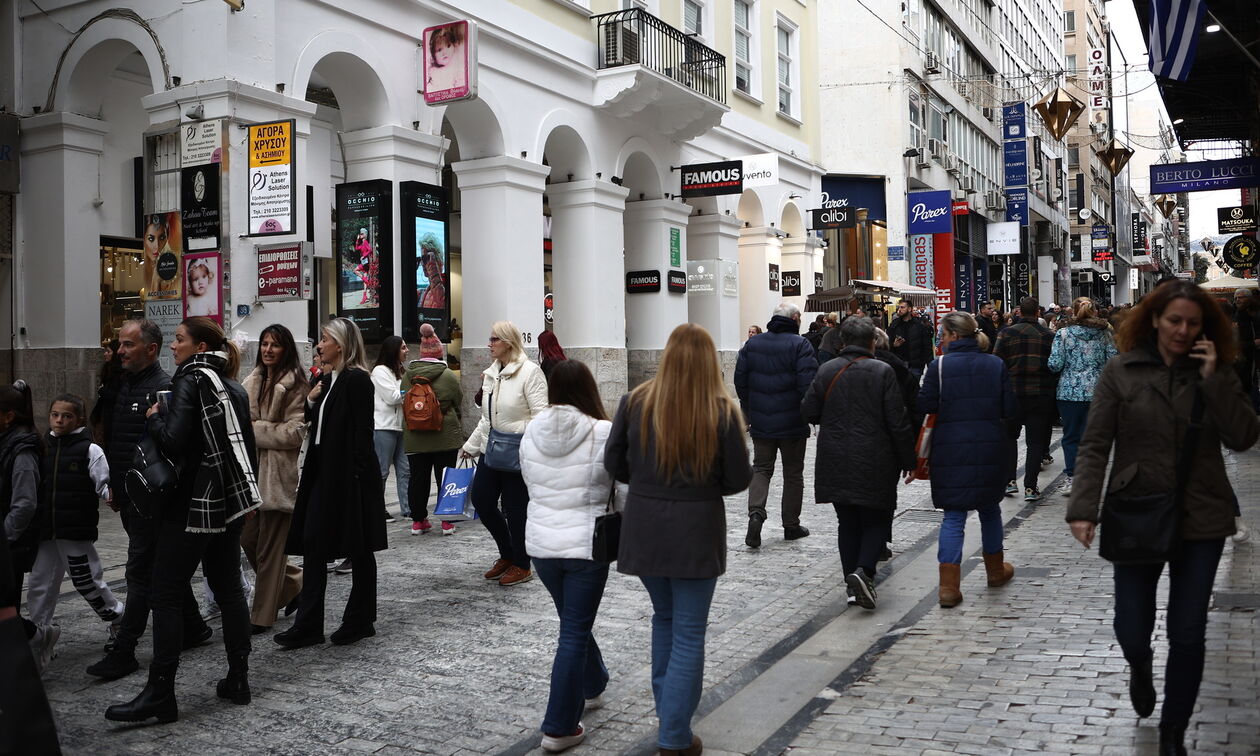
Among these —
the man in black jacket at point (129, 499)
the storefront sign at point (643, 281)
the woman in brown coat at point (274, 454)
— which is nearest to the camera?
the man in black jacket at point (129, 499)

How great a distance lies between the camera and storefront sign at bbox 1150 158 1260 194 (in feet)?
67.5

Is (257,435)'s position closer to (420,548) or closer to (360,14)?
(420,548)

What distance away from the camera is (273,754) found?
4.70 metres

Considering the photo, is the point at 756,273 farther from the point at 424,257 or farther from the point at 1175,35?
the point at 1175,35

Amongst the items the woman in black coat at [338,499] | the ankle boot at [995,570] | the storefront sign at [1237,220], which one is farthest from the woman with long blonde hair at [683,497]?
the storefront sign at [1237,220]

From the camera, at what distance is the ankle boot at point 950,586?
695 cm

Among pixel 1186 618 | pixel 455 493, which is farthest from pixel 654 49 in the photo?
pixel 1186 618

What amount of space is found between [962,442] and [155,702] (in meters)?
4.79

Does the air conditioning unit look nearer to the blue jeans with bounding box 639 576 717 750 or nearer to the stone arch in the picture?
the stone arch

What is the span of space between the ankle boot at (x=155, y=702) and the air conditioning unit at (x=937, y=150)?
120 feet

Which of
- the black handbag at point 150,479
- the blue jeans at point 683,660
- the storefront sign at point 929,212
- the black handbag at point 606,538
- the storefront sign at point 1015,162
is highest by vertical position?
the storefront sign at point 1015,162

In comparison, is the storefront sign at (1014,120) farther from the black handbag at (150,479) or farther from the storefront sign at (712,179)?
the black handbag at (150,479)

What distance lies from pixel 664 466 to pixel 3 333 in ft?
40.8

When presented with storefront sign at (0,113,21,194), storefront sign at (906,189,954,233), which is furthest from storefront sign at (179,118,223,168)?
storefront sign at (906,189,954,233)
